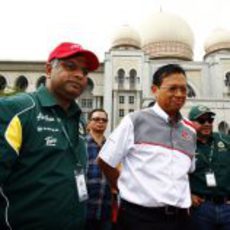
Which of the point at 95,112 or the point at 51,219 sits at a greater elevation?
the point at 95,112

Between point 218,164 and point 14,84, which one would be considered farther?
point 14,84

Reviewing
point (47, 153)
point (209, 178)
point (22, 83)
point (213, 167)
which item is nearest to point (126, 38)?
point (22, 83)

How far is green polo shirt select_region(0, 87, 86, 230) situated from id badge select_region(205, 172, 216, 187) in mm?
1613

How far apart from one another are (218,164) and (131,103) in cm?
2496

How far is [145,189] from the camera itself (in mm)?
2703

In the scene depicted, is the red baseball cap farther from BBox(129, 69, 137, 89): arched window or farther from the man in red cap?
BBox(129, 69, 137, 89): arched window

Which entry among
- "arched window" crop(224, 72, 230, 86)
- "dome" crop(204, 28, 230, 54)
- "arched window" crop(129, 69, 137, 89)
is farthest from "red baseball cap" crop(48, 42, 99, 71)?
"dome" crop(204, 28, 230, 54)

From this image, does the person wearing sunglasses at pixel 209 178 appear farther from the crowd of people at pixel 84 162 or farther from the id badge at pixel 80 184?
the id badge at pixel 80 184

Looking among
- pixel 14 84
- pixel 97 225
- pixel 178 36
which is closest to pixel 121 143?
pixel 97 225

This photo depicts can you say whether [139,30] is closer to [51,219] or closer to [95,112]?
[95,112]

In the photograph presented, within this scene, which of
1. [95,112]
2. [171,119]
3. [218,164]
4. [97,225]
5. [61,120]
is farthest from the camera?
[95,112]

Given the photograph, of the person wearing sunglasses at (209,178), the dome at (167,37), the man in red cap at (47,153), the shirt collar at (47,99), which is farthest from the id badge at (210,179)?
the dome at (167,37)

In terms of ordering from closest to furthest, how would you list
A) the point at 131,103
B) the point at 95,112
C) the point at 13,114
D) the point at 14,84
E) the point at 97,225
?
the point at 13,114
the point at 97,225
the point at 95,112
the point at 131,103
the point at 14,84

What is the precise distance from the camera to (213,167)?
3746 millimetres
